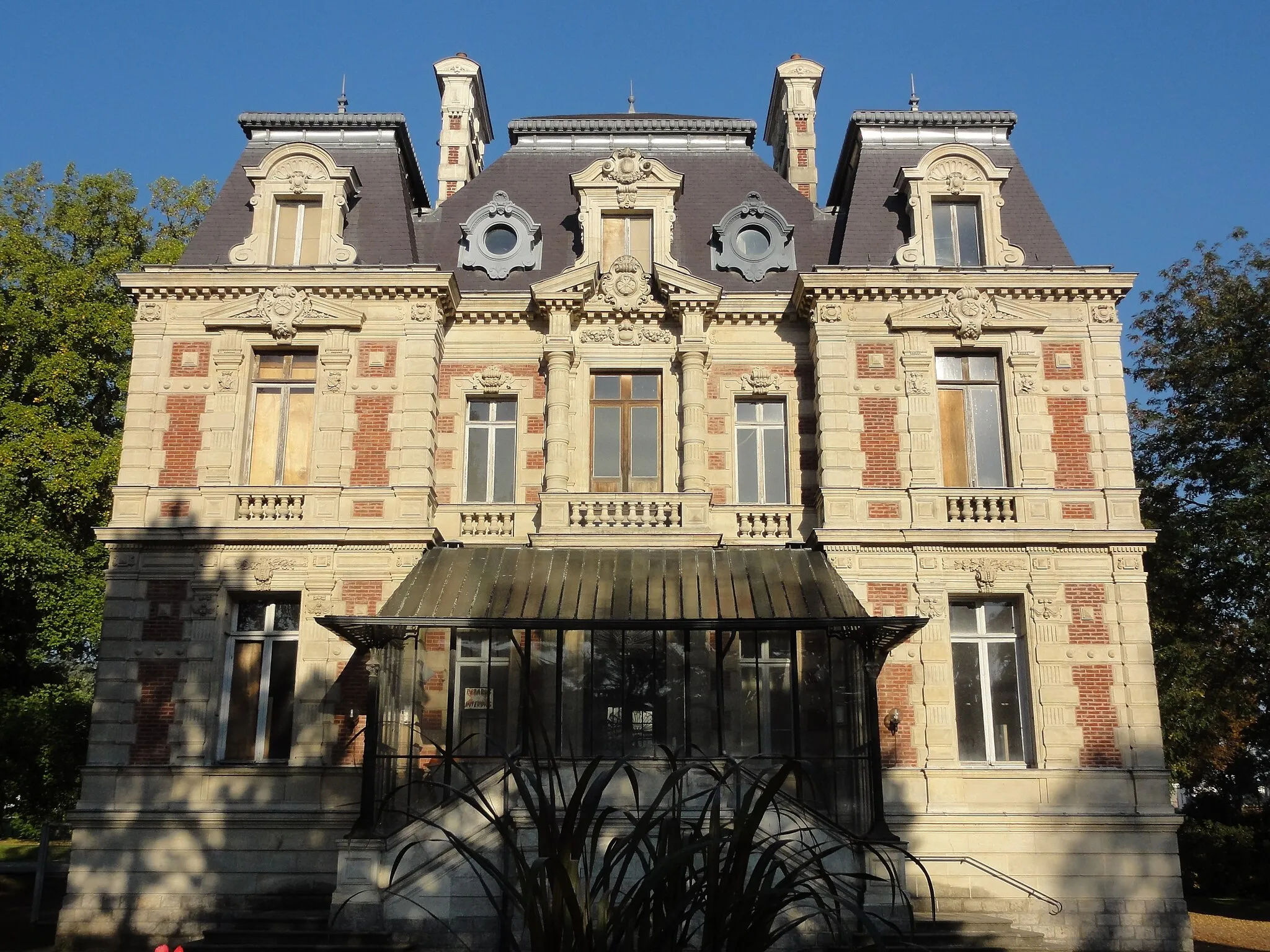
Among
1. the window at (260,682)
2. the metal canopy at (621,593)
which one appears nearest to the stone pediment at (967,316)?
the metal canopy at (621,593)

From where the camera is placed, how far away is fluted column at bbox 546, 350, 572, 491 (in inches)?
714

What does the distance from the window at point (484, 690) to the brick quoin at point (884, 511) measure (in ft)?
19.2

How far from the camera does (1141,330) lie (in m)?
27.3

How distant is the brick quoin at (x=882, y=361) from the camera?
1825 cm

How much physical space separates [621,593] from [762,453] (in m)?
4.17

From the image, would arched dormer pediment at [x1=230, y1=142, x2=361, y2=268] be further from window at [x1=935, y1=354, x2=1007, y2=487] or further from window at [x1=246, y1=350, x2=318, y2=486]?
window at [x1=935, y1=354, x2=1007, y2=487]

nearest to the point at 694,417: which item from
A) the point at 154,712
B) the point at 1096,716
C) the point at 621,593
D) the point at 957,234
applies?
the point at 621,593

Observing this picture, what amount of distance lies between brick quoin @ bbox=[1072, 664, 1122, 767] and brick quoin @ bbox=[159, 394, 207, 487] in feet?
45.5

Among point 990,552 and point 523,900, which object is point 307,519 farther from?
point 523,900

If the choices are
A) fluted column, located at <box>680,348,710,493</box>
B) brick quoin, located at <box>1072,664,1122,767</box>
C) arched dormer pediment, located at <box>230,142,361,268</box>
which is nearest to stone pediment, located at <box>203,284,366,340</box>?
arched dormer pediment, located at <box>230,142,361,268</box>

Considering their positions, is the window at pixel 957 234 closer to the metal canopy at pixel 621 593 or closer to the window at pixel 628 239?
the window at pixel 628 239

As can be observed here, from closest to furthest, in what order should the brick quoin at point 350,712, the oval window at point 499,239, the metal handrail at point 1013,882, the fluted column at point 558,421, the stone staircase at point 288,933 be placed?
the stone staircase at point 288,933 → the metal handrail at point 1013,882 → the brick quoin at point 350,712 → the fluted column at point 558,421 → the oval window at point 499,239

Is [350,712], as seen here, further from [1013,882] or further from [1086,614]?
[1086,614]

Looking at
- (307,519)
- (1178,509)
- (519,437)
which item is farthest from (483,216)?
(1178,509)
